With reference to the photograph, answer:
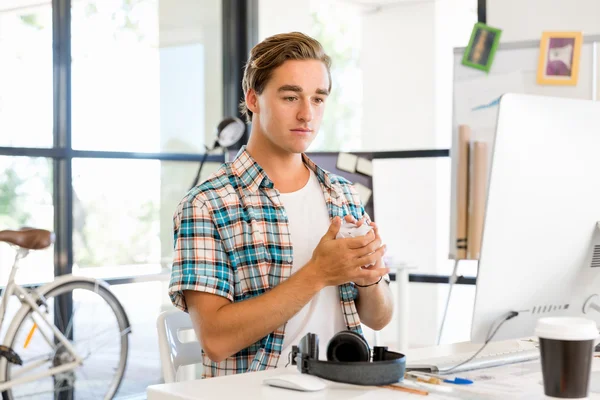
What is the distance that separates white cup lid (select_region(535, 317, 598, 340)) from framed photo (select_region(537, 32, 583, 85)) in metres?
3.23

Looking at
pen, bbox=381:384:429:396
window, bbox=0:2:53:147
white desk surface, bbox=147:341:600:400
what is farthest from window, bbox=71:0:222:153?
pen, bbox=381:384:429:396

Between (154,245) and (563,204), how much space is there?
353cm

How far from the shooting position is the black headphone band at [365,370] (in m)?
1.26

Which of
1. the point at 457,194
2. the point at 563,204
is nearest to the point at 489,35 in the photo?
the point at 457,194

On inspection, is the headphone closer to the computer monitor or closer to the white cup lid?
the computer monitor

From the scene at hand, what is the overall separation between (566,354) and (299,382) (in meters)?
0.40

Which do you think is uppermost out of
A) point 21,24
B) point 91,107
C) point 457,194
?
point 21,24

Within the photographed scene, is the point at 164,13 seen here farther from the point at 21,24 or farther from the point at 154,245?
the point at 154,245

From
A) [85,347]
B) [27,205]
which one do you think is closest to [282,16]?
[27,205]

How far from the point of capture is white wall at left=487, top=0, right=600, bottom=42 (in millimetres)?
4121

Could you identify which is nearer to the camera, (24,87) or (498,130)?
(498,130)

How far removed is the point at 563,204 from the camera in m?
1.35

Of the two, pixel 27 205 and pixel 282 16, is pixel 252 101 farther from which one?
pixel 282 16

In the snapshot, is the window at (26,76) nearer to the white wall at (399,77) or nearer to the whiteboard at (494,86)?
the white wall at (399,77)
